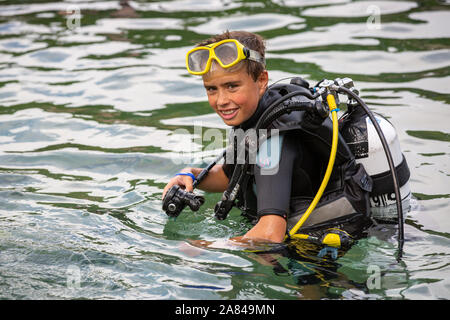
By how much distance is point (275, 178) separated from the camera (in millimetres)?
3668

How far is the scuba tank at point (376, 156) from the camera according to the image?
391 centimetres

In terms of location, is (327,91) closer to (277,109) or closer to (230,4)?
(277,109)

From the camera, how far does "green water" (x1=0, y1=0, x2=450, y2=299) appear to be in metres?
3.72

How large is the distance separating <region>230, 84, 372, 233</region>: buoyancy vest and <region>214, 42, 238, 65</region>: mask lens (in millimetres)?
354

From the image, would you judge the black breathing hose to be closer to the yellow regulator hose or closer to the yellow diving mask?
the yellow regulator hose

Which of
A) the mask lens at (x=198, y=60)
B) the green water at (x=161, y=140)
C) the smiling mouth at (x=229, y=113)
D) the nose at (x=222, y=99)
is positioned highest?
the mask lens at (x=198, y=60)

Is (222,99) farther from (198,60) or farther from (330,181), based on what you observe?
(330,181)

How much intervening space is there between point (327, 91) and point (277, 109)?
0.39 metres

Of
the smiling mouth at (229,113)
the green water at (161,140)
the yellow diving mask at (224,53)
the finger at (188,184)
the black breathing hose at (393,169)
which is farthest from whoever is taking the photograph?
the finger at (188,184)

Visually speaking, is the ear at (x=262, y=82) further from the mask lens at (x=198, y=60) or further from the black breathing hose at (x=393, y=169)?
the black breathing hose at (x=393, y=169)

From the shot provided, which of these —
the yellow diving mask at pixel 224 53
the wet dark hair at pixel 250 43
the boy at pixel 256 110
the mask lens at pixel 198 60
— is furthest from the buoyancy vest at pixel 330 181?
the mask lens at pixel 198 60

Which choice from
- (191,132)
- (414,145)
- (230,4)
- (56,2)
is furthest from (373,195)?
(56,2)

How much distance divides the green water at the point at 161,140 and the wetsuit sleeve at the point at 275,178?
336 millimetres

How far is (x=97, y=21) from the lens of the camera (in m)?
10.6
